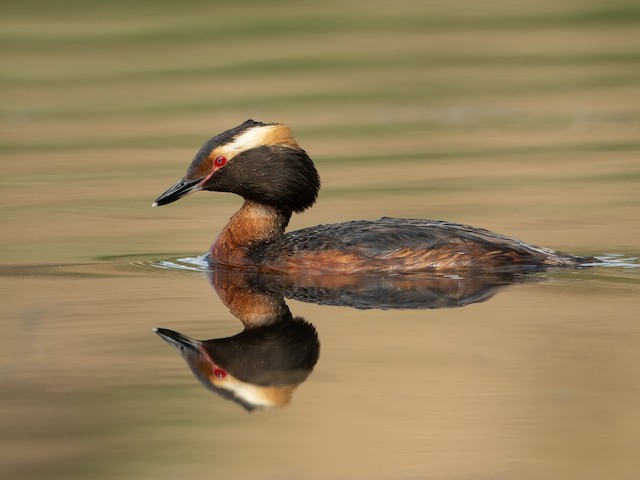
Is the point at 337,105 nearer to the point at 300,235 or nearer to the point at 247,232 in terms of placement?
the point at 247,232

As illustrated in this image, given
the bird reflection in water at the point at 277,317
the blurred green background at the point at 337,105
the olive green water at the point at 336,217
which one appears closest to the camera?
the olive green water at the point at 336,217

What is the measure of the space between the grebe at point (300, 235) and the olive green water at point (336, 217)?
0.48 metres

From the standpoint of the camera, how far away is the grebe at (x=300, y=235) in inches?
431

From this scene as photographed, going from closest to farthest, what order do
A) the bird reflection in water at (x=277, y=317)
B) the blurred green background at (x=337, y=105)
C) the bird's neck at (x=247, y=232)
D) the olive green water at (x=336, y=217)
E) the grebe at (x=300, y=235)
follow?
1. the olive green water at (x=336, y=217)
2. the bird reflection in water at (x=277, y=317)
3. the grebe at (x=300, y=235)
4. the bird's neck at (x=247, y=232)
5. the blurred green background at (x=337, y=105)

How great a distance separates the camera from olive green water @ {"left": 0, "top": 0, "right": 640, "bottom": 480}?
22.6 ft

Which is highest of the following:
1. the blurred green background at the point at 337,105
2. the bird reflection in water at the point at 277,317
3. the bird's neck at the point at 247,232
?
the blurred green background at the point at 337,105

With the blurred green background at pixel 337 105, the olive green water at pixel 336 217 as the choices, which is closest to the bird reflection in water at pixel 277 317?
the olive green water at pixel 336 217

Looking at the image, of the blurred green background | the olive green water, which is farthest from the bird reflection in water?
the blurred green background

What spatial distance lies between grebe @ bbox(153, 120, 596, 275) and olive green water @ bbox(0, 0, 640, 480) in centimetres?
48

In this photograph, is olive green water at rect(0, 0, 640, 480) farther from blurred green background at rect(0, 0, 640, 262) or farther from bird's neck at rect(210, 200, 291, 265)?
bird's neck at rect(210, 200, 291, 265)

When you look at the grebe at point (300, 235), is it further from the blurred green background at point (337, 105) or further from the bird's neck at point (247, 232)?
the blurred green background at point (337, 105)

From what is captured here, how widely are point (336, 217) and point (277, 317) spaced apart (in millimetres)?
3700

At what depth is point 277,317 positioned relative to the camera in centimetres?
962

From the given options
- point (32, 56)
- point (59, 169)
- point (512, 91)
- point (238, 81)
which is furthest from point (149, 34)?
point (59, 169)
